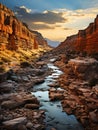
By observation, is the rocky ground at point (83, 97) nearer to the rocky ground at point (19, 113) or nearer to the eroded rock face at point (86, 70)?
the eroded rock face at point (86, 70)

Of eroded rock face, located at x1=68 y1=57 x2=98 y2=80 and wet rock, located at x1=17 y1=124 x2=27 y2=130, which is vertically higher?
eroded rock face, located at x1=68 y1=57 x2=98 y2=80

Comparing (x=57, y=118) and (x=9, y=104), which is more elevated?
(x=9, y=104)

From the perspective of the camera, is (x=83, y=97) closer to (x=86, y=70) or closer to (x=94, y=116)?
(x=94, y=116)

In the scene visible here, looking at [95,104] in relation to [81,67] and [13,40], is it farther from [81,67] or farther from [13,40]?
[13,40]

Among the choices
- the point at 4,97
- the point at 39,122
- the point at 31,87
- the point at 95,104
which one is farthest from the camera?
the point at 31,87

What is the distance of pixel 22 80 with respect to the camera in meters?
27.3

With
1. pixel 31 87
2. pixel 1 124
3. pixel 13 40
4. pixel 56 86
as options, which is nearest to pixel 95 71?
pixel 56 86

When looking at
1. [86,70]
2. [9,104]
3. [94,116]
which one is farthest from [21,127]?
[86,70]

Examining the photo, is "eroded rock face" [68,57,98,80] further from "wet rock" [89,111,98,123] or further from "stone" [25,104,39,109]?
"wet rock" [89,111,98,123]

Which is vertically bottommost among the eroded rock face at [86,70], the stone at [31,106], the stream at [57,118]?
the stream at [57,118]

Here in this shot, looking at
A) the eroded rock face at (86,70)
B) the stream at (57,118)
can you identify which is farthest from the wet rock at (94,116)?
the eroded rock face at (86,70)

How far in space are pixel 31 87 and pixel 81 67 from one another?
21.9 ft

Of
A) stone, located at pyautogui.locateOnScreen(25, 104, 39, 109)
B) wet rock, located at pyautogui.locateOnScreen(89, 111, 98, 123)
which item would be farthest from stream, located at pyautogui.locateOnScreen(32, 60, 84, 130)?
wet rock, located at pyautogui.locateOnScreen(89, 111, 98, 123)

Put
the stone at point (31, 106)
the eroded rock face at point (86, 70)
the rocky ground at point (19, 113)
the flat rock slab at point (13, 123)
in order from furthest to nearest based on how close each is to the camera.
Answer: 1. the eroded rock face at point (86, 70)
2. the stone at point (31, 106)
3. the rocky ground at point (19, 113)
4. the flat rock slab at point (13, 123)
